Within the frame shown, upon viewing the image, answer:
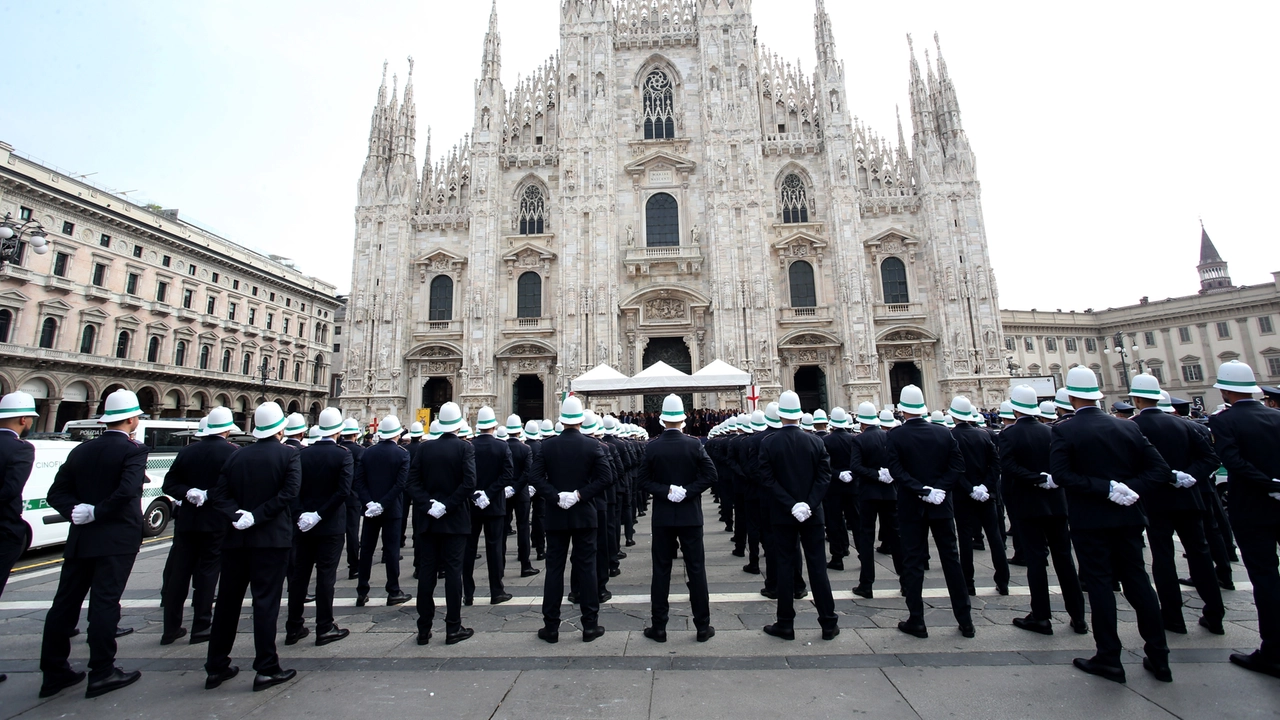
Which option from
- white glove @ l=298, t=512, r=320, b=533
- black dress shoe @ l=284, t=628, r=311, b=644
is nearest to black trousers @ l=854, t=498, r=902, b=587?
white glove @ l=298, t=512, r=320, b=533

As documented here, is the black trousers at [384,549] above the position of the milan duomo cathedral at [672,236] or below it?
below

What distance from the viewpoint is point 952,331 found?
25.9 m

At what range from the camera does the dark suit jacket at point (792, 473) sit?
5.40 m

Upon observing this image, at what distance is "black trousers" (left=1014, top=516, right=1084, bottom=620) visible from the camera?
5.14 meters

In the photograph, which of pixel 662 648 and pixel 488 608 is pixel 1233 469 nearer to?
pixel 662 648

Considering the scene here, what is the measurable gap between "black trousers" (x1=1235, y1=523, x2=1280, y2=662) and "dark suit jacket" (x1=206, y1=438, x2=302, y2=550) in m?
7.30

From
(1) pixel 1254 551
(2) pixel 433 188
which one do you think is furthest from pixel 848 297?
(1) pixel 1254 551

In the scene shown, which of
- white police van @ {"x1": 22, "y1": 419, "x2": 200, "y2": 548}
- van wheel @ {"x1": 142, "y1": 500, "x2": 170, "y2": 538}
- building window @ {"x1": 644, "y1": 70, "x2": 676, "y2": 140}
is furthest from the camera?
building window @ {"x1": 644, "y1": 70, "x2": 676, "y2": 140}

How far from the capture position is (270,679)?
4402mm

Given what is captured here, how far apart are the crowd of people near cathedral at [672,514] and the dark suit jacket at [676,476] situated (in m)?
0.02

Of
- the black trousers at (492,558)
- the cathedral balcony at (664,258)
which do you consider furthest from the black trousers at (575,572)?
the cathedral balcony at (664,258)

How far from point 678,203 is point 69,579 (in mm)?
26248

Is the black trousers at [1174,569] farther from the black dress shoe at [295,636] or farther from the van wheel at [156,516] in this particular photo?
the van wheel at [156,516]

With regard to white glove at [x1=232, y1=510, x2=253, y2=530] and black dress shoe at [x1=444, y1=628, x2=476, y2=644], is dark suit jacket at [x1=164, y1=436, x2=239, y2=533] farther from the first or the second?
black dress shoe at [x1=444, y1=628, x2=476, y2=644]
